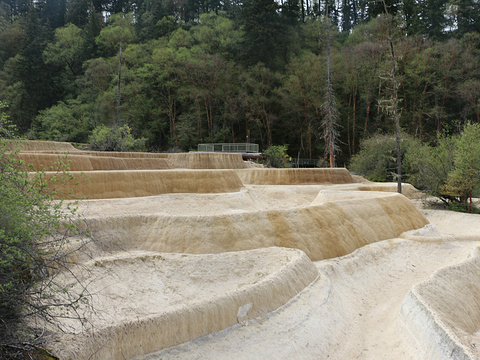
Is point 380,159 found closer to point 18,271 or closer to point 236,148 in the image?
point 236,148

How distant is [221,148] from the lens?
118 feet

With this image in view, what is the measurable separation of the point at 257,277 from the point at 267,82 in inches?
1326

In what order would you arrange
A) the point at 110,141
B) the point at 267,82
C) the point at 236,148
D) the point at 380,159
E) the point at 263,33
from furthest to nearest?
the point at 263,33 < the point at 267,82 < the point at 236,148 < the point at 380,159 < the point at 110,141

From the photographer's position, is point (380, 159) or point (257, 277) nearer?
point (257, 277)

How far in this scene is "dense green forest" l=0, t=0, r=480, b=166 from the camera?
36594 millimetres

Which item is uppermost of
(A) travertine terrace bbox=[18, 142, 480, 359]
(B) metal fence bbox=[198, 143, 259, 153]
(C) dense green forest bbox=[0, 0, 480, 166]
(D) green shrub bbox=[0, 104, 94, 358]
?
(C) dense green forest bbox=[0, 0, 480, 166]

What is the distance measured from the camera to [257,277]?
9867mm

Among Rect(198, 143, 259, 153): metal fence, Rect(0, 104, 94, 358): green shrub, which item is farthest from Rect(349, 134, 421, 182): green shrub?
Rect(0, 104, 94, 358): green shrub

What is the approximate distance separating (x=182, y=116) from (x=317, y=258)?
3236 cm

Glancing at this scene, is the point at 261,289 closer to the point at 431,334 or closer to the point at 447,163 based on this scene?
the point at 431,334

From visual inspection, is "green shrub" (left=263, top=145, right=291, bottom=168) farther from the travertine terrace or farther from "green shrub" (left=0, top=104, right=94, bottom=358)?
"green shrub" (left=0, top=104, right=94, bottom=358)

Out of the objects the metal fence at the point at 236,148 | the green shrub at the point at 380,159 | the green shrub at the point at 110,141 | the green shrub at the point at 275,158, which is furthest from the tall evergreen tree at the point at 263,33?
the green shrub at the point at 110,141

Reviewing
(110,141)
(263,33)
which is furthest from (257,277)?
(263,33)

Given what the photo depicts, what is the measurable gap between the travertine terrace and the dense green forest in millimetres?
20857
